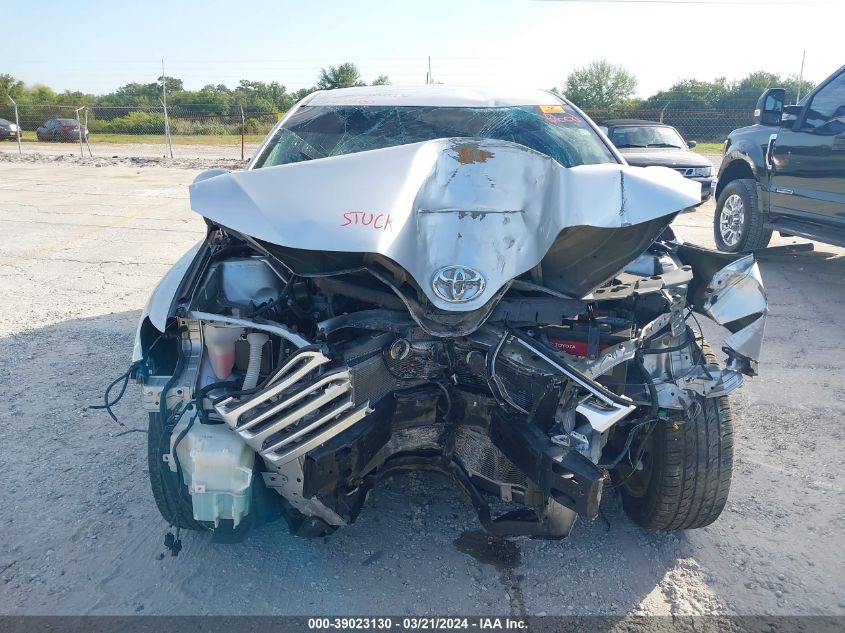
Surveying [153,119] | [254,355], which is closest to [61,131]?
[153,119]

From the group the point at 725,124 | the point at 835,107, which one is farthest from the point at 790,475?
the point at 725,124

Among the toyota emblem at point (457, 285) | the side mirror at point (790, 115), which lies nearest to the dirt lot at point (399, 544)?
the toyota emblem at point (457, 285)

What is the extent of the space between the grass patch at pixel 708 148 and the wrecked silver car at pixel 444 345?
22747 mm

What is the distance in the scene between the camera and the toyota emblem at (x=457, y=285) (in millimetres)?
2547

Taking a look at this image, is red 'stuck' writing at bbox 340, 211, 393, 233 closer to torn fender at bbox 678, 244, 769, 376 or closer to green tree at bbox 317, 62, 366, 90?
torn fender at bbox 678, 244, 769, 376

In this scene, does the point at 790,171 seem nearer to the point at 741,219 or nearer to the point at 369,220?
the point at 741,219

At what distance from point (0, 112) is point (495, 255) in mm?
35909

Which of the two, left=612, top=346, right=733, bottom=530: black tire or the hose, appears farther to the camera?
left=612, top=346, right=733, bottom=530: black tire

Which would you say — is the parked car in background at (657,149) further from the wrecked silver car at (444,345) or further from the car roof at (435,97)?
the wrecked silver car at (444,345)

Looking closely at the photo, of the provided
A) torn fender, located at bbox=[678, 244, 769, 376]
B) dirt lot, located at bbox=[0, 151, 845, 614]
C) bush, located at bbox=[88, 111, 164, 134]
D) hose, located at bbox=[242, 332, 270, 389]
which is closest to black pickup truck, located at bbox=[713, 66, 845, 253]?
dirt lot, located at bbox=[0, 151, 845, 614]

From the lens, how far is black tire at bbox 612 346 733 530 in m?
2.97

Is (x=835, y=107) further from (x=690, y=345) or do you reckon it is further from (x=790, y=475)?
(x=690, y=345)

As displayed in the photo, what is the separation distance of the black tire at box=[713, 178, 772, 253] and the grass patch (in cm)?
1629

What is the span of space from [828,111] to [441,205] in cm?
580
